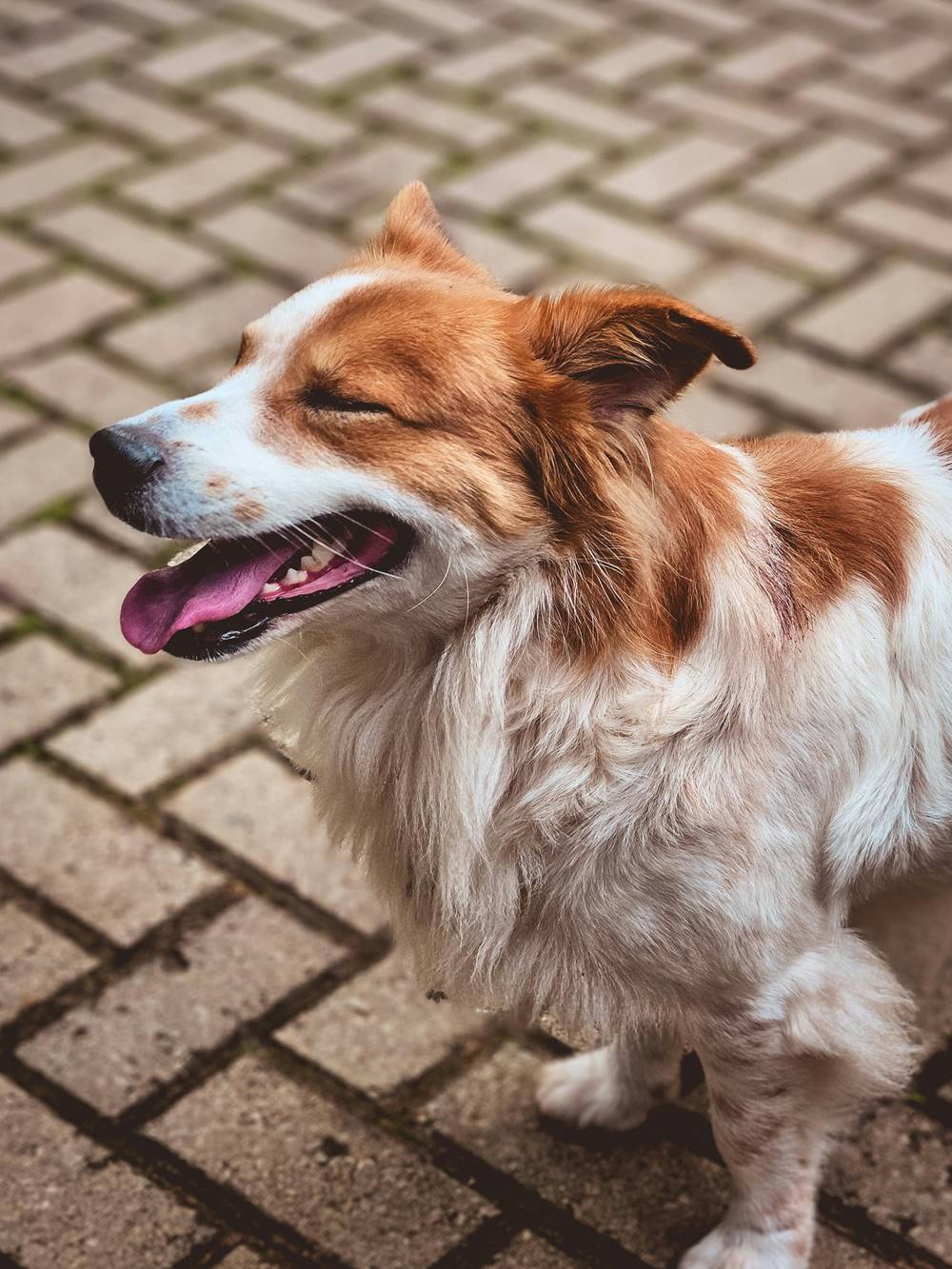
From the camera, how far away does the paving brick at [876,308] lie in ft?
13.7

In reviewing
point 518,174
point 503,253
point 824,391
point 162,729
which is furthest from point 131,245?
point 824,391

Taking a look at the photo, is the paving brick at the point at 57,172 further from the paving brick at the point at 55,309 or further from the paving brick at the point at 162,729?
the paving brick at the point at 162,729

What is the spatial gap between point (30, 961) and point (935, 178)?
12.7 ft

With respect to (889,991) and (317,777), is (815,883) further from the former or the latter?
(317,777)

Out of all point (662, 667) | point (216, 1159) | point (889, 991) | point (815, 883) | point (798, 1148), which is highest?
point (662, 667)

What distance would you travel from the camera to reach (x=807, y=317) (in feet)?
13.9

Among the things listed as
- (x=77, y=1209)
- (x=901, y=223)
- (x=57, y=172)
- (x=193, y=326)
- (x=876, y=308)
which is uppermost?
(x=901, y=223)

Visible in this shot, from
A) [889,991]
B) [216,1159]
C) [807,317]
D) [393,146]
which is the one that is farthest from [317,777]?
[393,146]

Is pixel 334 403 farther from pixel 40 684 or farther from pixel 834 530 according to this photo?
pixel 40 684

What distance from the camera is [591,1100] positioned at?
2.40 m

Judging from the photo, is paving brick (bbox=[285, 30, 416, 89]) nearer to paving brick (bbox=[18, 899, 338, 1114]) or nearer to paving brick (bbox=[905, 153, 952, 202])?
paving brick (bbox=[905, 153, 952, 202])

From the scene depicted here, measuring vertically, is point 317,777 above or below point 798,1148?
above

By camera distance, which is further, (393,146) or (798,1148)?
(393,146)

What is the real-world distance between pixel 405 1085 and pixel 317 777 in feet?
2.12
